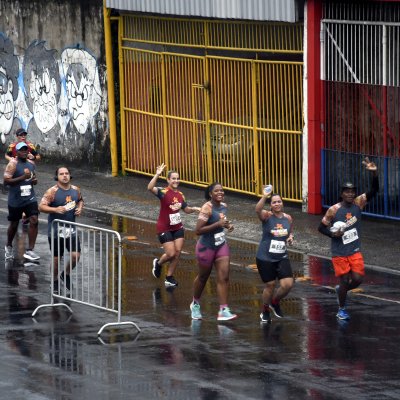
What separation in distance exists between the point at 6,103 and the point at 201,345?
18.4m

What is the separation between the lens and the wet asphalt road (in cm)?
1252

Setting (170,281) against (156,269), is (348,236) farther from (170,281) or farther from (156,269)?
(156,269)

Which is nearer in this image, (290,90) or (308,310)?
(308,310)

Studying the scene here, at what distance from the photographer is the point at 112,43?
28016mm

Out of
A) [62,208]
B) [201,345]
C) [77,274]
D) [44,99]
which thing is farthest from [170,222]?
[44,99]

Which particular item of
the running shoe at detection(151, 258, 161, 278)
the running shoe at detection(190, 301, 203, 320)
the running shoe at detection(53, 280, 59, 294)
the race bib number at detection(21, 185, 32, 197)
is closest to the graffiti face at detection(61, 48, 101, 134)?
the race bib number at detection(21, 185, 32, 197)

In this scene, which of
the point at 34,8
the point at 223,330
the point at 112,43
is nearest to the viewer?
the point at 223,330

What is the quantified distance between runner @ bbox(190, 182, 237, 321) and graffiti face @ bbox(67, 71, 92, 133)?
521 inches

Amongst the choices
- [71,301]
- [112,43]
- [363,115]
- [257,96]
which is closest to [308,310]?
[71,301]

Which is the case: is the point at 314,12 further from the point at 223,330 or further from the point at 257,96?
the point at 223,330

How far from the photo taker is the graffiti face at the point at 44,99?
2992cm

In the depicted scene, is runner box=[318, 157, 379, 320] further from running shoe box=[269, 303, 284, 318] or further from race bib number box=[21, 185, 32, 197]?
race bib number box=[21, 185, 32, 197]

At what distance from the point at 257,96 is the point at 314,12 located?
7.70 ft

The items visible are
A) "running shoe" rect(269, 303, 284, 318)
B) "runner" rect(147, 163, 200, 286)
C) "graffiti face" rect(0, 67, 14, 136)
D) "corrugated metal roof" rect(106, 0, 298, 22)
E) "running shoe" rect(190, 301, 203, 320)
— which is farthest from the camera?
"graffiti face" rect(0, 67, 14, 136)
